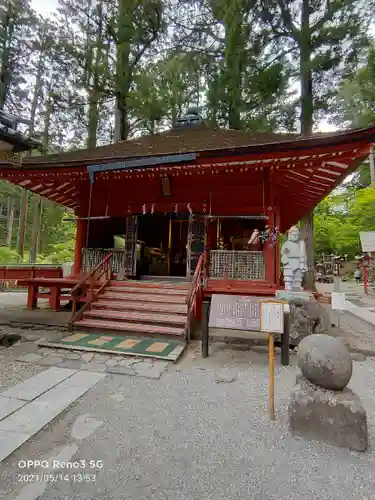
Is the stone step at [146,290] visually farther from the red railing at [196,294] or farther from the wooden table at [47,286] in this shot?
the wooden table at [47,286]

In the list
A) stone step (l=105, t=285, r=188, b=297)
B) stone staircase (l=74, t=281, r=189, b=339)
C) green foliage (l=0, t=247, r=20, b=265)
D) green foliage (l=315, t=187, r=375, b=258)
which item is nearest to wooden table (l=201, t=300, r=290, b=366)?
stone staircase (l=74, t=281, r=189, b=339)

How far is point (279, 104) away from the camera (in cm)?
1277

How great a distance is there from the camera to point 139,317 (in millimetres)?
5582

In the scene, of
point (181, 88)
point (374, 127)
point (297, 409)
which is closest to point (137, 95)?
point (181, 88)

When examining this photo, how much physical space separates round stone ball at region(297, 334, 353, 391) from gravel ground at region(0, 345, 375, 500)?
0.50 metres

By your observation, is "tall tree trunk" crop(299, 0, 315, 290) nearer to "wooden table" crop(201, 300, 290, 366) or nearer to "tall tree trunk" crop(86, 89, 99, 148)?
"wooden table" crop(201, 300, 290, 366)

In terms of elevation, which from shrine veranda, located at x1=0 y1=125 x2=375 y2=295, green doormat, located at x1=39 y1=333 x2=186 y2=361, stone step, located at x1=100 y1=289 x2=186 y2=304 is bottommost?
green doormat, located at x1=39 y1=333 x2=186 y2=361

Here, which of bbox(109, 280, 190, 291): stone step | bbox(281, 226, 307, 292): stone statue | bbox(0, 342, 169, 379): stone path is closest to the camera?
bbox(0, 342, 169, 379): stone path

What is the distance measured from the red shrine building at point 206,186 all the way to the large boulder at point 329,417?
4.04 meters

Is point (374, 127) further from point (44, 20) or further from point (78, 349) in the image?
point (44, 20)

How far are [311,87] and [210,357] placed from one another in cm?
1239

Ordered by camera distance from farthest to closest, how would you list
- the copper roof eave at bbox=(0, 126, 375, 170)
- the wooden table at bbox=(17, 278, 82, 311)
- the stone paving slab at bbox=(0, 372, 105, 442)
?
the wooden table at bbox=(17, 278, 82, 311)
the copper roof eave at bbox=(0, 126, 375, 170)
the stone paving slab at bbox=(0, 372, 105, 442)

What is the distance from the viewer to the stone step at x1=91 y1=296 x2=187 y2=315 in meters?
5.71

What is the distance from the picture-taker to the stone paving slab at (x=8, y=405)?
A: 104 inches
